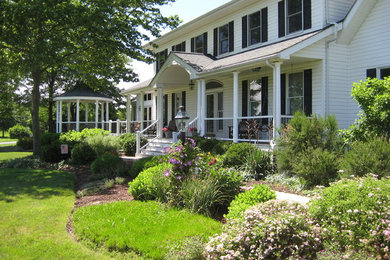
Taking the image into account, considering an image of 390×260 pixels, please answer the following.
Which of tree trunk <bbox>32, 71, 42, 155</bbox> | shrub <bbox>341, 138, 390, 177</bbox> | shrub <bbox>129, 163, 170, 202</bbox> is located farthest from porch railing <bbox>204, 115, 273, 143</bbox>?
tree trunk <bbox>32, 71, 42, 155</bbox>

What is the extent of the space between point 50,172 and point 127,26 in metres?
7.27

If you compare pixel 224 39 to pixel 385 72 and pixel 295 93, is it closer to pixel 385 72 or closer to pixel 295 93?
pixel 295 93

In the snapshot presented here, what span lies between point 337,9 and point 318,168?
6.91 meters

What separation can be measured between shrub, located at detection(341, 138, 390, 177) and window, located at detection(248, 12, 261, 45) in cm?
840

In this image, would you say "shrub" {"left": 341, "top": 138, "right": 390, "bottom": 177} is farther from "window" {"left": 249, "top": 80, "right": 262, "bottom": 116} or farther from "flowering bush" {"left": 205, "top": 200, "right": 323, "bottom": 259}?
"window" {"left": 249, "top": 80, "right": 262, "bottom": 116}

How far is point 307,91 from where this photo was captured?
11.5m

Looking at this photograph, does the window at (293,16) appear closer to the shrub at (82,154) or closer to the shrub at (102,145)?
the shrub at (102,145)

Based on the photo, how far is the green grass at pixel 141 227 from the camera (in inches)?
190

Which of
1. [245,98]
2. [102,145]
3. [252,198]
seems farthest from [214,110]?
[252,198]

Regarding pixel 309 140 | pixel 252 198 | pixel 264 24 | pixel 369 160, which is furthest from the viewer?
pixel 264 24

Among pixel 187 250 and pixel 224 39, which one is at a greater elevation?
pixel 224 39

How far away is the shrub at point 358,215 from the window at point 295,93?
7661 mm

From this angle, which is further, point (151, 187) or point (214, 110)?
point (214, 110)

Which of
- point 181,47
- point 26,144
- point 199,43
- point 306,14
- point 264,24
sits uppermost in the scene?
point 181,47
